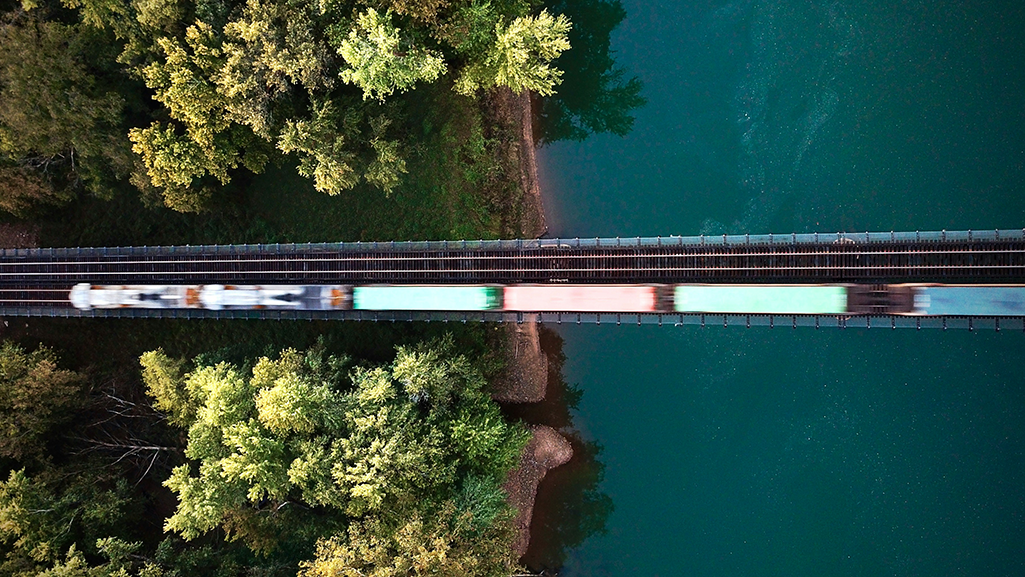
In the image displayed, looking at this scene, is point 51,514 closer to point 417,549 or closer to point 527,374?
point 417,549

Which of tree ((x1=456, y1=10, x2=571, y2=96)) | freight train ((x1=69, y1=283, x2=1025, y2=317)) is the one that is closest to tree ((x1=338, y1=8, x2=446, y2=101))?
tree ((x1=456, y1=10, x2=571, y2=96))

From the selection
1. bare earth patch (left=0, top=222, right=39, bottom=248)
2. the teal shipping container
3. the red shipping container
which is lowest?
the teal shipping container

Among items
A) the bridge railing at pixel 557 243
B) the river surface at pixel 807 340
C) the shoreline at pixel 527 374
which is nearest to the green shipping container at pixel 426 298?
the bridge railing at pixel 557 243

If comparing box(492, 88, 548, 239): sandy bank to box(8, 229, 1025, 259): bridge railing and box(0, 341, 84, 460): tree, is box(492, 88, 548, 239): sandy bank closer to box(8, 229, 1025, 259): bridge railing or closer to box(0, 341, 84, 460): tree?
box(8, 229, 1025, 259): bridge railing

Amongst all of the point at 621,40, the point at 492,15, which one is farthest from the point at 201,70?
the point at 621,40

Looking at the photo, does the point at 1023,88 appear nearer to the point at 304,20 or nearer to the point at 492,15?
the point at 492,15

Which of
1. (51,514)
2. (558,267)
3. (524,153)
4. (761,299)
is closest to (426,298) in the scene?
(558,267)

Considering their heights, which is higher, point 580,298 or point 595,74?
point 595,74
